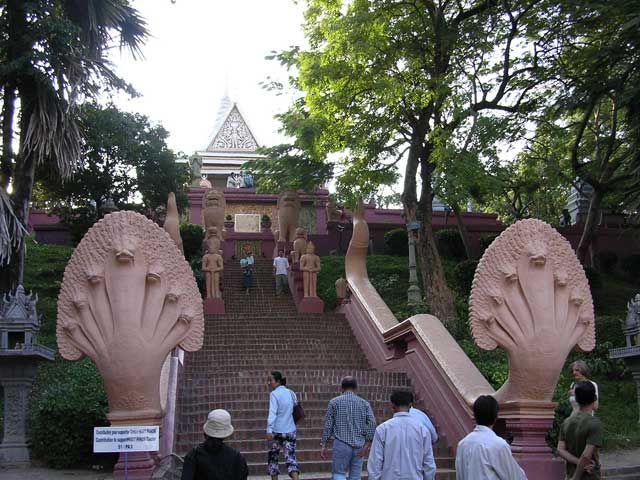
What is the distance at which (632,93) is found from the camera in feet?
48.8

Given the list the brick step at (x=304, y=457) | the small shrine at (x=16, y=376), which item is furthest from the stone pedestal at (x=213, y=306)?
the brick step at (x=304, y=457)

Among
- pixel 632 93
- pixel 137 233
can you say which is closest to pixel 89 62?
pixel 137 233

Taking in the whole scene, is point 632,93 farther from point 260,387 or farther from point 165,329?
point 165,329

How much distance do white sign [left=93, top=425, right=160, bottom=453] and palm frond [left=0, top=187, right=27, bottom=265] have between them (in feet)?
23.0

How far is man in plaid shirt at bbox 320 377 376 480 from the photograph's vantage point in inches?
260

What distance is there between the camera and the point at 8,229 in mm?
12719

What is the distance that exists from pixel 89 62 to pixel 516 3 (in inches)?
337

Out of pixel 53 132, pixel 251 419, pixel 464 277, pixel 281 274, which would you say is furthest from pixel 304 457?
pixel 464 277

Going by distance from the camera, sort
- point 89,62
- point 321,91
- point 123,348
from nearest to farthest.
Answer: point 123,348, point 89,62, point 321,91

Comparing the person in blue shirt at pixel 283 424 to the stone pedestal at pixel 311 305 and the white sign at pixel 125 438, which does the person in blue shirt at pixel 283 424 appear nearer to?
the white sign at pixel 125 438

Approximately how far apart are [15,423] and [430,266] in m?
9.14

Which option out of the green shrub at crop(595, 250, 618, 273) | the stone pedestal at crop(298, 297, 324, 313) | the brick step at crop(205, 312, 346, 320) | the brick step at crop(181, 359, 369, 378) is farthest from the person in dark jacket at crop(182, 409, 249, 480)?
the green shrub at crop(595, 250, 618, 273)

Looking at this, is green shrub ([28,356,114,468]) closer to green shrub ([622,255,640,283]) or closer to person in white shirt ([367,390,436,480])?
person in white shirt ([367,390,436,480])

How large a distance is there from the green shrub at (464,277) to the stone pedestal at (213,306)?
6198mm
